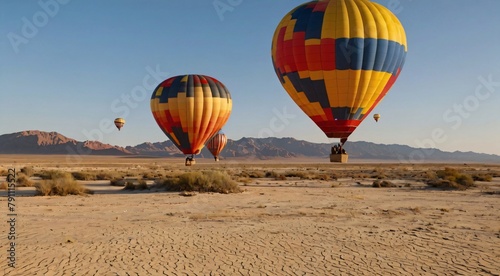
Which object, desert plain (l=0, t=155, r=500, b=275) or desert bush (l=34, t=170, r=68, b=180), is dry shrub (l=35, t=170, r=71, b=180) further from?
desert plain (l=0, t=155, r=500, b=275)

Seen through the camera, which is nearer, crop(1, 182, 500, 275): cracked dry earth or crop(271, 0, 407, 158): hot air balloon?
crop(1, 182, 500, 275): cracked dry earth

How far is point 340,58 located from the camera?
23672 mm

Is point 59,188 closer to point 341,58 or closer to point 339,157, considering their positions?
point 339,157

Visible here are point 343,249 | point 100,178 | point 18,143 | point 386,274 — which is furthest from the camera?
point 18,143

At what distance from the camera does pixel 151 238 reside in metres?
9.08

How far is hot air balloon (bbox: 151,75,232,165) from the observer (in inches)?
1437

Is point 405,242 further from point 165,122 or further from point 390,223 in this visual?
point 165,122

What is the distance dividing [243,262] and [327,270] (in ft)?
5.03

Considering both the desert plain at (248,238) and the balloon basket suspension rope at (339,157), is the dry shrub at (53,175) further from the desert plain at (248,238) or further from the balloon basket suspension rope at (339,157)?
the balloon basket suspension rope at (339,157)

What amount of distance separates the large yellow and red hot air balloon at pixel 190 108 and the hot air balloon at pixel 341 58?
1314 cm

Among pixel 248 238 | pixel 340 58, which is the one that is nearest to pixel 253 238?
pixel 248 238

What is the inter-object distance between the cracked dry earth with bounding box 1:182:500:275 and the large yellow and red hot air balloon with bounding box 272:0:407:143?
10093 mm

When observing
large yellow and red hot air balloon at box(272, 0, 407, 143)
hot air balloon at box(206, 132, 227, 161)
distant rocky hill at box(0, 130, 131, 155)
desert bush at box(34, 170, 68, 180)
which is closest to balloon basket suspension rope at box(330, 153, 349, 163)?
large yellow and red hot air balloon at box(272, 0, 407, 143)

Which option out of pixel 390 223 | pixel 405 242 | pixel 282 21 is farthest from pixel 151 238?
pixel 282 21
